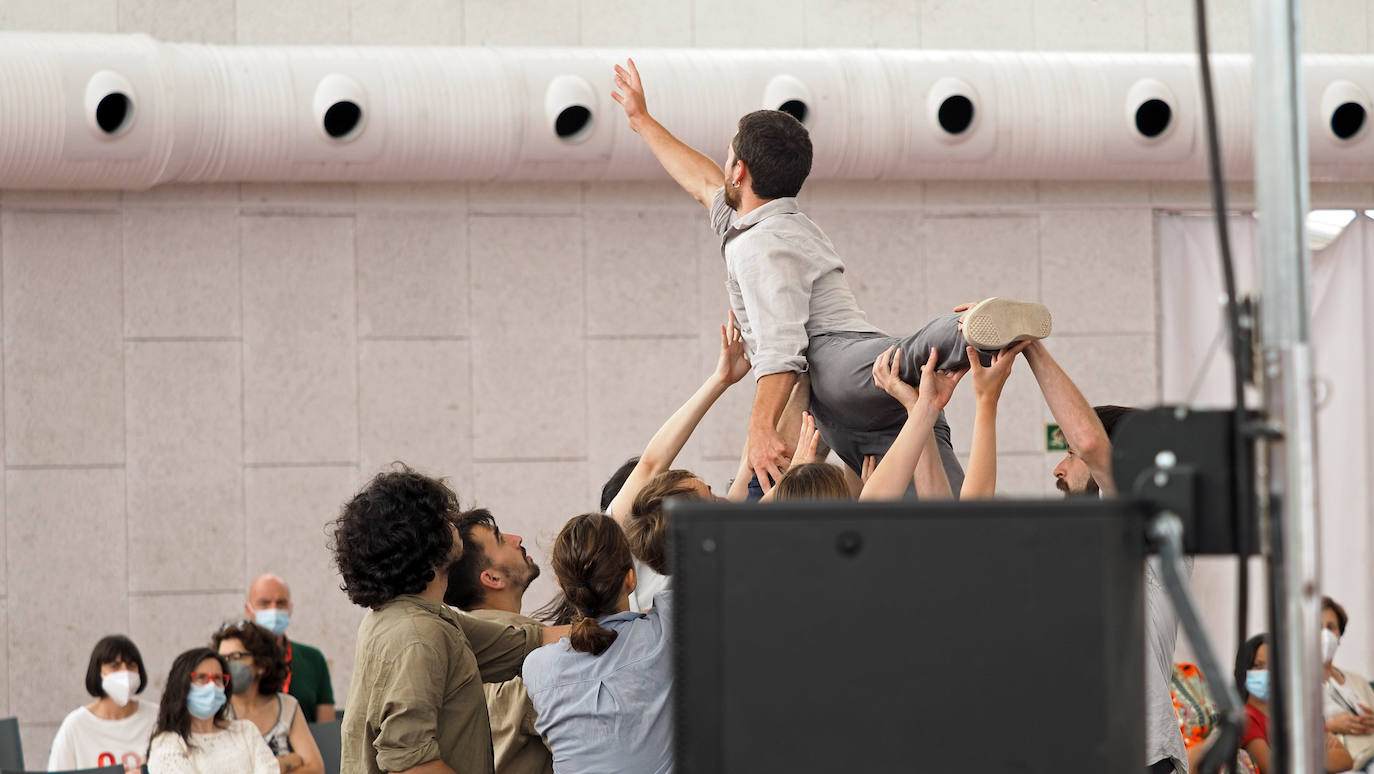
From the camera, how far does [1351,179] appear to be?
7.00 metres

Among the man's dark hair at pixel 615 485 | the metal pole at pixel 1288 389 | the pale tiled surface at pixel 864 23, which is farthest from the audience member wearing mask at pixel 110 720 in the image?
the metal pole at pixel 1288 389

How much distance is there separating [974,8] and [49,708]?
5.37 metres

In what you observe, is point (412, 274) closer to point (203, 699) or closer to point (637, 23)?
point (637, 23)

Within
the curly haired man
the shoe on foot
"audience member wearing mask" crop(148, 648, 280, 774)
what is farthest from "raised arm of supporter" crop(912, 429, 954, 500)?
"audience member wearing mask" crop(148, 648, 280, 774)

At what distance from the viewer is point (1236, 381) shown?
4.32ft

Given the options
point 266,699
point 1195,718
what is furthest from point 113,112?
point 1195,718

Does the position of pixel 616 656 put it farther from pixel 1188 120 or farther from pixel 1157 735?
pixel 1188 120

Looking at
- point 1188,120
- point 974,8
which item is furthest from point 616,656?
point 974,8

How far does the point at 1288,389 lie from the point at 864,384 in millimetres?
1822

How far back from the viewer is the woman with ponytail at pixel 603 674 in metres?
2.60

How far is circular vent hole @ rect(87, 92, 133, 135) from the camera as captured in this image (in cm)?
572

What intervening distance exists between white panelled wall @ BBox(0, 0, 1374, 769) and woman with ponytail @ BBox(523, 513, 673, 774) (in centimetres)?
373

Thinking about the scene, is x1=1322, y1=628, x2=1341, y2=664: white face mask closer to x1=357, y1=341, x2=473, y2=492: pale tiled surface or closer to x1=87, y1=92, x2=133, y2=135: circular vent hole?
x1=357, y1=341, x2=473, y2=492: pale tiled surface

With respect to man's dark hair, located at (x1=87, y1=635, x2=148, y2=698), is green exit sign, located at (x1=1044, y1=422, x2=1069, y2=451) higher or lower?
higher
